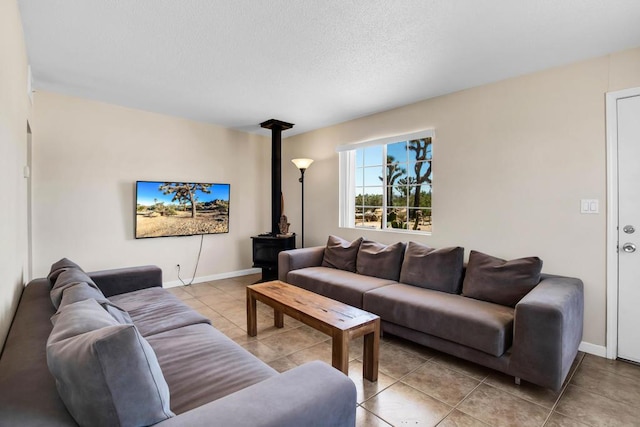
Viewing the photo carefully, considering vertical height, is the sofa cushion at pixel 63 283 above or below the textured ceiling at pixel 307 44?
below

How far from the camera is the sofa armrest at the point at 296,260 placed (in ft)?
12.8

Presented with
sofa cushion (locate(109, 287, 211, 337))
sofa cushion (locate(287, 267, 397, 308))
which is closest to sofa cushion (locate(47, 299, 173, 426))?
sofa cushion (locate(109, 287, 211, 337))

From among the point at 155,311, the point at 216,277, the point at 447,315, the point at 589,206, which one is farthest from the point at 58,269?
the point at 589,206

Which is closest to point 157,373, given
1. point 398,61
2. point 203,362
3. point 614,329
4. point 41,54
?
point 203,362

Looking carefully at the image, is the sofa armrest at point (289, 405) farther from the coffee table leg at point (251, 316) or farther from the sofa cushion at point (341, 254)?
the sofa cushion at point (341, 254)

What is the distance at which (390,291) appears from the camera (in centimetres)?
289

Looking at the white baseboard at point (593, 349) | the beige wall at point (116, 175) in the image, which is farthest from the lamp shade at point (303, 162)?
the white baseboard at point (593, 349)

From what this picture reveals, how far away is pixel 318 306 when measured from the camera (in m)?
2.41

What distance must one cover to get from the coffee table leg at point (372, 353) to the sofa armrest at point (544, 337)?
2.95ft

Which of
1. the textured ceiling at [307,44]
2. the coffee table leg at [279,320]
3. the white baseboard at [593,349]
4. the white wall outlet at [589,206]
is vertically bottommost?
the white baseboard at [593,349]

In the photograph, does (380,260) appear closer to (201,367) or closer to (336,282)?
(336,282)

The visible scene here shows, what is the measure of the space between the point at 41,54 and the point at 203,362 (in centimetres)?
287

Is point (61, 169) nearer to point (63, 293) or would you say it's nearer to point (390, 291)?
point (63, 293)

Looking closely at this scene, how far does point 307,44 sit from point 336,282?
7.30 feet
